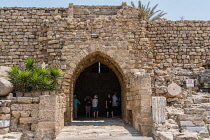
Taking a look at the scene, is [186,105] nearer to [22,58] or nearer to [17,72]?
[17,72]

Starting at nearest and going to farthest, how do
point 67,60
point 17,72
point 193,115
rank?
point 193,115
point 17,72
point 67,60

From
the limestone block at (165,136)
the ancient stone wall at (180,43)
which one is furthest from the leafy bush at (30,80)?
the ancient stone wall at (180,43)

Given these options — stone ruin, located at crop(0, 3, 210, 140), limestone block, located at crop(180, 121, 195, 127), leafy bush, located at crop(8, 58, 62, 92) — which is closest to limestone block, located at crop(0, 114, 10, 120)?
leafy bush, located at crop(8, 58, 62, 92)

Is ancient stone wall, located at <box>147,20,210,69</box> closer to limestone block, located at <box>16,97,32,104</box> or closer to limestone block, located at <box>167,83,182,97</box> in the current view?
limestone block, located at <box>167,83,182,97</box>

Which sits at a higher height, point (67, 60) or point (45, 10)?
point (45, 10)

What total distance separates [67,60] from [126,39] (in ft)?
8.68

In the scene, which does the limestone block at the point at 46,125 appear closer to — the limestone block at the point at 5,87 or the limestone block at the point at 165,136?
the limestone block at the point at 5,87

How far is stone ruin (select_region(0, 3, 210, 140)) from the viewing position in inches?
379

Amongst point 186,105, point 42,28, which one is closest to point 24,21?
point 42,28

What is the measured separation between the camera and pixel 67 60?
986cm

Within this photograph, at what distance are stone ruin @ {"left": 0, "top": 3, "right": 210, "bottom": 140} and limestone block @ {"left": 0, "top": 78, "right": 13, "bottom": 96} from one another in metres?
1.81

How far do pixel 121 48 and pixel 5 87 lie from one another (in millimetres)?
4893

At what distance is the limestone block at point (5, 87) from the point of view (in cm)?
710

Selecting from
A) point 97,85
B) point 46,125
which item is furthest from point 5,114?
point 97,85
